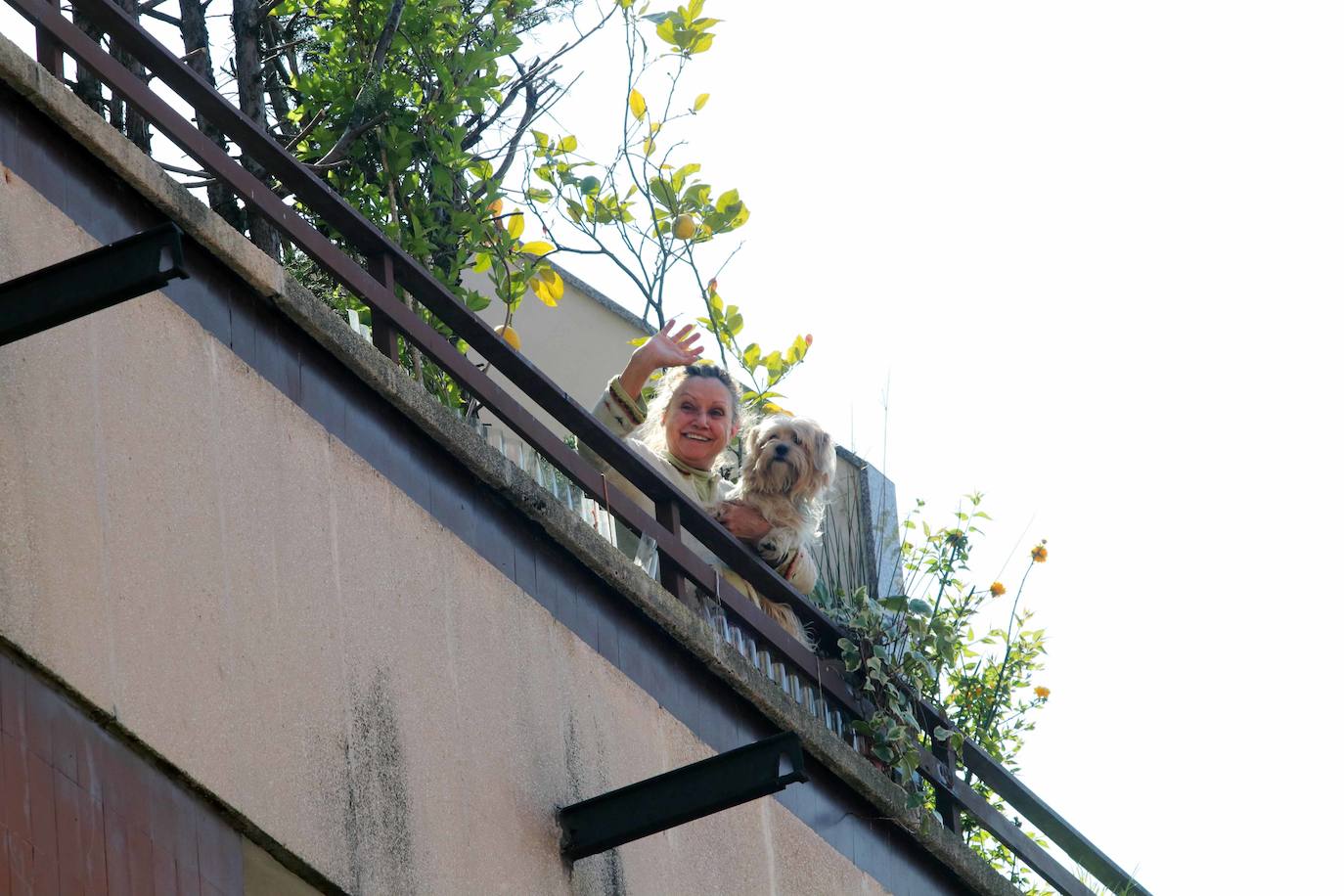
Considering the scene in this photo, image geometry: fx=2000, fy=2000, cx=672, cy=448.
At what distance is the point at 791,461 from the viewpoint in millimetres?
7066

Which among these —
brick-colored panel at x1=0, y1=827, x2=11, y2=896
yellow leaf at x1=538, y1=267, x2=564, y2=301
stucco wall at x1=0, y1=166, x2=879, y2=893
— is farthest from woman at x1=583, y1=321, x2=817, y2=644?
brick-colored panel at x1=0, y1=827, x2=11, y2=896

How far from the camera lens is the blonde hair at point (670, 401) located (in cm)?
741

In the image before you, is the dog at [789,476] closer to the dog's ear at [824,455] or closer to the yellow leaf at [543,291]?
the dog's ear at [824,455]

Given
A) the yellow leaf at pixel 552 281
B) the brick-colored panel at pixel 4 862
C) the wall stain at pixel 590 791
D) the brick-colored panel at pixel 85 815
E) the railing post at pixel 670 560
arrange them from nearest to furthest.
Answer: the brick-colored panel at pixel 4 862 < the brick-colored panel at pixel 85 815 < the wall stain at pixel 590 791 < the railing post at pixel 670 560 < the yellow leaf at pixel 552 281

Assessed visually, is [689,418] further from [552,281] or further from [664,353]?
[552,281]

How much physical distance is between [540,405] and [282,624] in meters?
1.44

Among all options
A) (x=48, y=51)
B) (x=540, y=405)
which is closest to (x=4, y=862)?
(x=48, y=51)

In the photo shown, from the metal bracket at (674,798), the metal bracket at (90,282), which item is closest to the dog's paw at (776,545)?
the metal bracket at (674,798)

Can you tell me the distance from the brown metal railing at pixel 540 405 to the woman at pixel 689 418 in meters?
0.37

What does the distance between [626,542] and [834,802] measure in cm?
111

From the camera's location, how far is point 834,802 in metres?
6.70

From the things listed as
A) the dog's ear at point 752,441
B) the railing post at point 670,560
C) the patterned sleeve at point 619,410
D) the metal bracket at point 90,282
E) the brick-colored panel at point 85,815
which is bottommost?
the brick-colored panel at point 85,815

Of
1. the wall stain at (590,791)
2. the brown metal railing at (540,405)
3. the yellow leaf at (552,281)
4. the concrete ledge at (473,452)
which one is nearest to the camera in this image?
the concrete ledge at (473,452)

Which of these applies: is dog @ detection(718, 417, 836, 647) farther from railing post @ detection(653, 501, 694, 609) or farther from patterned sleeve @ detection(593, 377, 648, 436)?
railing post @ detection(653, 501, 694, 609)
